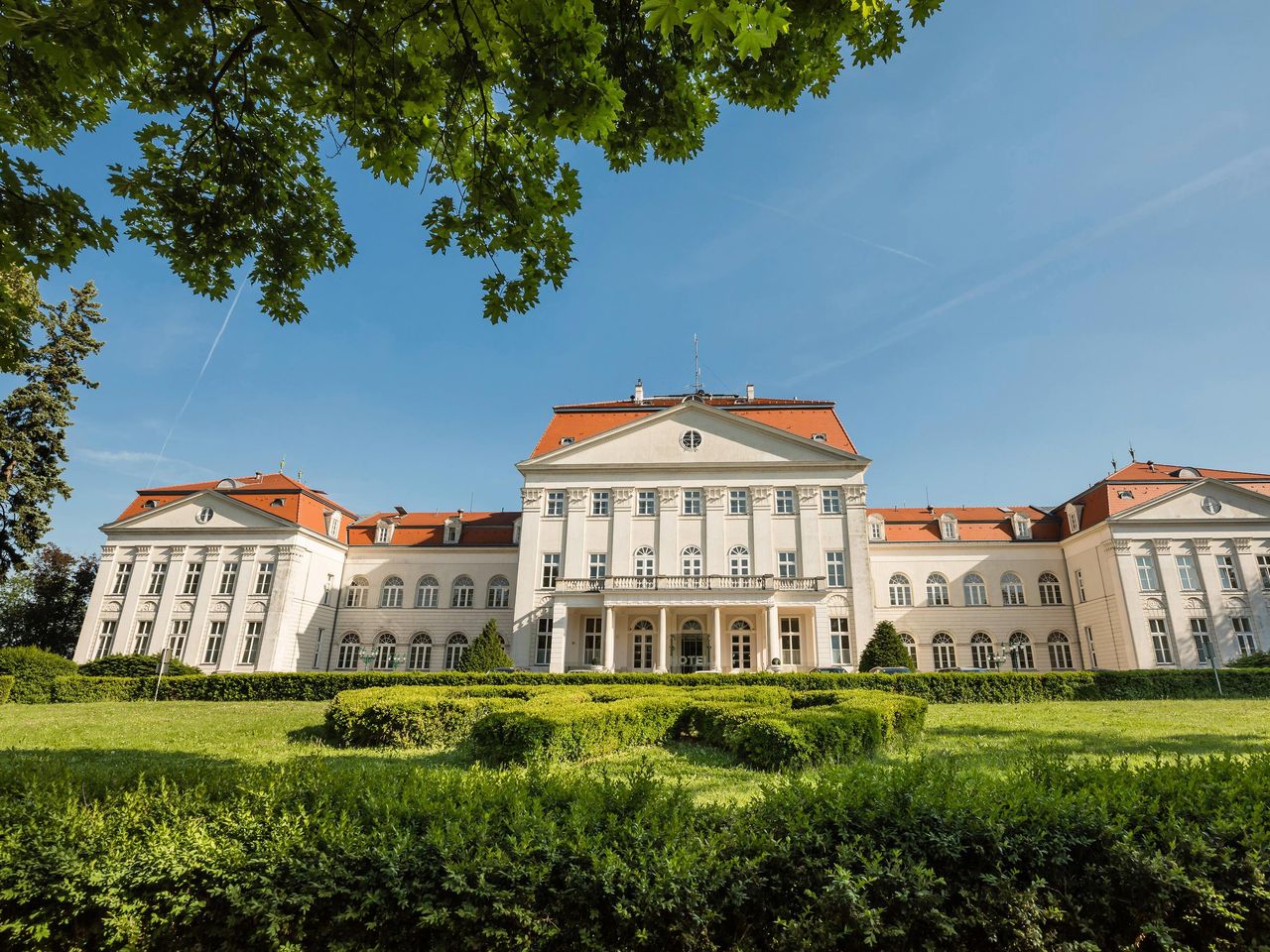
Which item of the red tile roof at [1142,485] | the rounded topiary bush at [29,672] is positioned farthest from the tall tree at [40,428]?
the red tile roof at [1142,485]

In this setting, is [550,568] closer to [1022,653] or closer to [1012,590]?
[1012,590]

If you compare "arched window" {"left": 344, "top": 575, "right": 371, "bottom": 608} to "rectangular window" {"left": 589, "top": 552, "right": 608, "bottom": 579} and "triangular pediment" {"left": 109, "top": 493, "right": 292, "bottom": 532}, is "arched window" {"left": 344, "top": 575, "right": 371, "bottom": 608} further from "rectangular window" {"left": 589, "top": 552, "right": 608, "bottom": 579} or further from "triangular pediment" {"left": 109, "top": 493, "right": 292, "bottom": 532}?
"rectangular window" {"left": 589, "top": 552, "right": 608, "bottom": 579}

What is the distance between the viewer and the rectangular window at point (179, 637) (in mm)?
36156

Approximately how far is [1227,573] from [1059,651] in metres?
8.99

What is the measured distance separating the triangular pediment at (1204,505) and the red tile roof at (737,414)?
51.5 ft

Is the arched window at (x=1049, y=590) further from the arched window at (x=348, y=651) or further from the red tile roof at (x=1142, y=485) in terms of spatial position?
the arched window at (x=348, y=651)

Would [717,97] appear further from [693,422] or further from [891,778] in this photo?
[693,422]

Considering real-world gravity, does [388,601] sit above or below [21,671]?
above

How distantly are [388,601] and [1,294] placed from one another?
3695 centimetres

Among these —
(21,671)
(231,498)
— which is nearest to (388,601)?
(231,498)

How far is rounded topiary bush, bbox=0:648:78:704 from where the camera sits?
24.9 m

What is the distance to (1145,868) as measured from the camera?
3.93 meters

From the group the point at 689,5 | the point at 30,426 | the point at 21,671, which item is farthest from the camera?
the point at 30,426

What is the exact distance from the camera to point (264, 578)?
122ft
